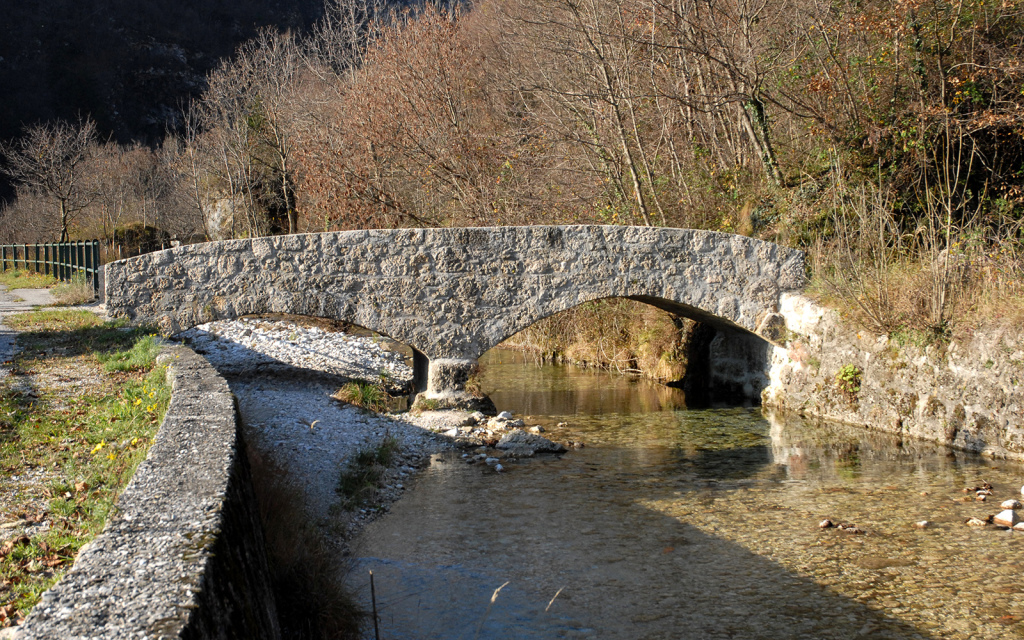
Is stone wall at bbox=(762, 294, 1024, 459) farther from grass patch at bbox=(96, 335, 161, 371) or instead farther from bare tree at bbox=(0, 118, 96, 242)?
bare tree at bbox=(0, 118, 96, 242)

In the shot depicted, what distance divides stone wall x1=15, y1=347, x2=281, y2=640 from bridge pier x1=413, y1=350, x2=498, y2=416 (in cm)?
590

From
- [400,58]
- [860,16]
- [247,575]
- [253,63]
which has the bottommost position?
[247,575]

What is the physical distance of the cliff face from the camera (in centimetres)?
4519

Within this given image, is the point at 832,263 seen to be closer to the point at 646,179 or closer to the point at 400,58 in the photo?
the point at 646,179

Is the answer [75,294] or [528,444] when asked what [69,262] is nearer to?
[75,294]

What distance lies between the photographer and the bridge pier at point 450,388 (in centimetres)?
1015

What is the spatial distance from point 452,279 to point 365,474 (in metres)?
3.24

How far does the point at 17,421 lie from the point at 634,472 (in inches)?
202

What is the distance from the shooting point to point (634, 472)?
7891 millimetres

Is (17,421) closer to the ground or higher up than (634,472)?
higher up

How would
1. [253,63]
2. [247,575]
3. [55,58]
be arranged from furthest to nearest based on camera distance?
[55,58] < [253,63] < [247,575]

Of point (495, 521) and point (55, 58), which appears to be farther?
point (55, 58)

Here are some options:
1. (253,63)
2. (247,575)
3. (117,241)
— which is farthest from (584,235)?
(253,63)

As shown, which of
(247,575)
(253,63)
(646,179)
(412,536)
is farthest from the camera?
(253,63)
